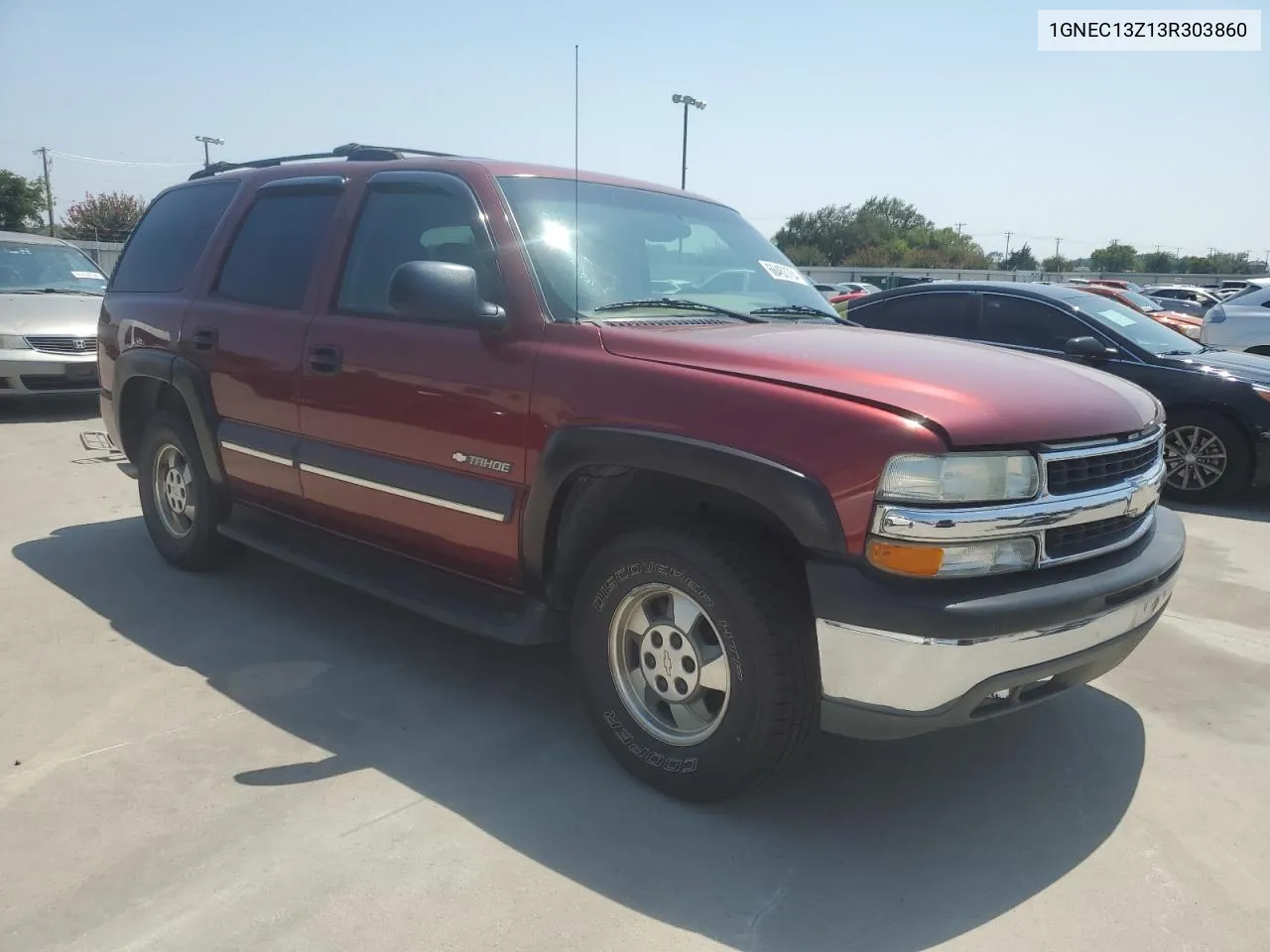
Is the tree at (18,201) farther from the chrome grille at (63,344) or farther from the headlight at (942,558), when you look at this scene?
the headlight at (942,558)

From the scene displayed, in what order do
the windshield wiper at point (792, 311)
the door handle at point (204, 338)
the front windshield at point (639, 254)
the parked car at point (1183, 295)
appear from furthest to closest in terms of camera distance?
the parked car at point (1183, 295)
the door handle at point (204, 338)
the windshield wiper at point (792, 311)
the front windshield at point (639, 254)

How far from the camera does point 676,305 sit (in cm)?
338

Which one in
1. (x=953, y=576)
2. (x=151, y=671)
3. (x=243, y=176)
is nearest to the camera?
(x=953, y=576)

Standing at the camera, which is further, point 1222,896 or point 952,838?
point 952,838

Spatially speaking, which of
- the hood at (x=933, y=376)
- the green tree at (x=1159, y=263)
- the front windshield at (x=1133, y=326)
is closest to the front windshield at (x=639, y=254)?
the hood at (x=933, y=376)

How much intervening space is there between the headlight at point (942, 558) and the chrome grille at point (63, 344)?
9.23 meters

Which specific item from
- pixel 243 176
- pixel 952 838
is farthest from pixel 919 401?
pixel 243 176

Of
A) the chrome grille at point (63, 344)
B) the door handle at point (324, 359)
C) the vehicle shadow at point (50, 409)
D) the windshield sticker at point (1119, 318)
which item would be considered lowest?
the vehicle shadow at point (50, 409)

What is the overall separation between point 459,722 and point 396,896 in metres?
0.97

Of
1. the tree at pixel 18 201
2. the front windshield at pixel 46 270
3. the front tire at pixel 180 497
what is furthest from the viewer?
the tree at pixel 18 201

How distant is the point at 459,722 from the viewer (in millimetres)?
3436

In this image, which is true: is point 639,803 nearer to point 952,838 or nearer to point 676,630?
point 676,630

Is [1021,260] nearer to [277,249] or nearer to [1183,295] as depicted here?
[1183,295]

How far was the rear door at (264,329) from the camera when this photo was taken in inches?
158
